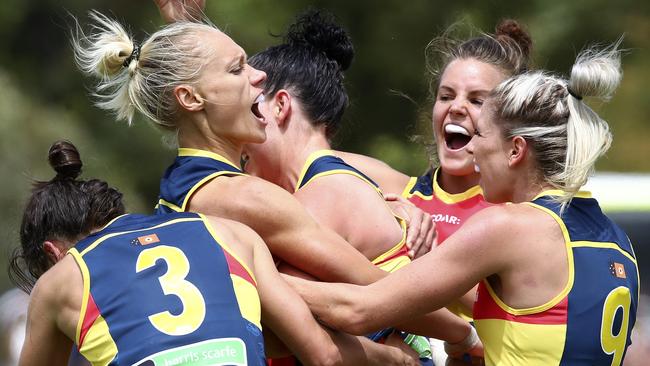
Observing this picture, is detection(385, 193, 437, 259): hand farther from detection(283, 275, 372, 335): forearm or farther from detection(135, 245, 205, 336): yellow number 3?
detection(135, 245, 205, 336): yellow number 3

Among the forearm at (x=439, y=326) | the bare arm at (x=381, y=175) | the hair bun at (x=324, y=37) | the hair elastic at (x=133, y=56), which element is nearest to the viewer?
the forearm at (x=439, y=326)

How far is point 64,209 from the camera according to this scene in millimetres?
3691

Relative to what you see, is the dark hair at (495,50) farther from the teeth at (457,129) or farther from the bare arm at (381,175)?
the bare arm at (381,175)

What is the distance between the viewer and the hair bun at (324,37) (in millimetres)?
4488

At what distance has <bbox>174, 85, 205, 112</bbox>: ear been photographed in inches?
159

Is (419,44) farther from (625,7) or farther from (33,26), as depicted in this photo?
(33,26)

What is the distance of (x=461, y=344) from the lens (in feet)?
13.7

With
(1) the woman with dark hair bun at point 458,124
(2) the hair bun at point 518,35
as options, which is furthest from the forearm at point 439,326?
(2) the hair bun at point 518,35

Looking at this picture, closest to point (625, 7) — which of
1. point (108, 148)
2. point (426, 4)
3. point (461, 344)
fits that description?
point (426, 4)

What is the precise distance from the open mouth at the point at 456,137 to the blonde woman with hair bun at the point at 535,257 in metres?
1.13

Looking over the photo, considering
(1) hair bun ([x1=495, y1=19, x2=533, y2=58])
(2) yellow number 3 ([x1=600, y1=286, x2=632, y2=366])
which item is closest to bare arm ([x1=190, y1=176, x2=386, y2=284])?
(2) yellow number 3 ([x1=600, y1=286, x2=632, y2=366])

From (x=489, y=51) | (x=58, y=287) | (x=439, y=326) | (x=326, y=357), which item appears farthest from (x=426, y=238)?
(x=58, y=287)

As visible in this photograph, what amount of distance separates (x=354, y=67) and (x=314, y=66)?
7866mm

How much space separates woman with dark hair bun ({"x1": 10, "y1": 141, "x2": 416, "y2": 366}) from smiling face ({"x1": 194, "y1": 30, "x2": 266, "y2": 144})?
0.49 meters
